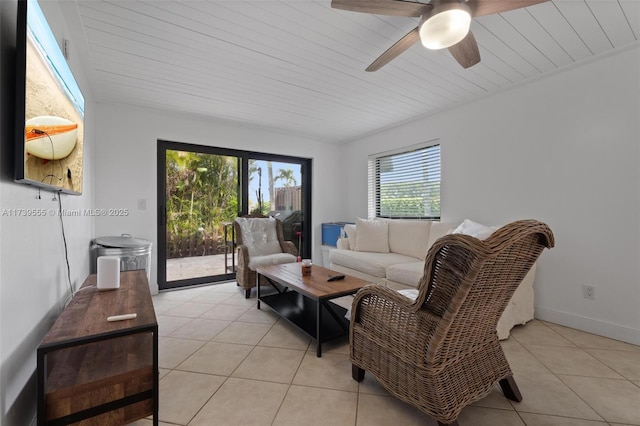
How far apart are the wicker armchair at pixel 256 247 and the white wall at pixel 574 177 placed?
7.80 feet

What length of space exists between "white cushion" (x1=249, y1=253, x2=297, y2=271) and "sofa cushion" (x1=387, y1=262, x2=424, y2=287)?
1269 mm

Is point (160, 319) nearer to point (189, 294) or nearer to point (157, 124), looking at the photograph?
point (189, 294)

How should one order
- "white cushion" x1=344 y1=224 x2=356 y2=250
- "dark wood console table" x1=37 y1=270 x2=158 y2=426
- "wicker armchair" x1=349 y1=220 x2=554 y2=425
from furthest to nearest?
1. "white cushion" x1=344 y1=224 x2=356 y2=250
2. "wicker armchair" x1=349 y1=220 x2=554 y2=425
3. "dark wood console table" x1=37 y1=270 x2=158 y2=426

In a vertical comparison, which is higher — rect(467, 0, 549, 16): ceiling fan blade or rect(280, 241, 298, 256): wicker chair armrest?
rect(467, 0, 549, 16): ceiling fan blade

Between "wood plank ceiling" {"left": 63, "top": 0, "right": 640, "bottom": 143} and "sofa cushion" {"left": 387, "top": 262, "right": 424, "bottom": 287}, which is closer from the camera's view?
"wood plank ceiling" {"left": 63, "top": 0, "right": 640, "bottom": 143}

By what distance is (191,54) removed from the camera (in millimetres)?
2234

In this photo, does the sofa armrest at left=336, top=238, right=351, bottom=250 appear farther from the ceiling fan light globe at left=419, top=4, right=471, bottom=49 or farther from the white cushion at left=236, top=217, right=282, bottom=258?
the ceiling fan light globe at left=419, top=4, right=471, bottom=49

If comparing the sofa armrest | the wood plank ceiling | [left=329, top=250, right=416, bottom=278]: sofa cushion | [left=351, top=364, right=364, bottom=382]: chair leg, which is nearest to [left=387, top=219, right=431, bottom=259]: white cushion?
[left=329, top=250, right=416, bottom=278]: sofa cushion

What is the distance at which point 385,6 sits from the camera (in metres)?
1.45

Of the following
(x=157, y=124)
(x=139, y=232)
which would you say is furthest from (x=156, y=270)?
(x=157, y=124)

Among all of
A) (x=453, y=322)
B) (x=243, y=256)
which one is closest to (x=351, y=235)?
(x=243, y=256)

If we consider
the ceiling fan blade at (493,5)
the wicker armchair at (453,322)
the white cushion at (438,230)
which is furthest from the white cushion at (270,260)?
the ceiling fan blade at (493,5)

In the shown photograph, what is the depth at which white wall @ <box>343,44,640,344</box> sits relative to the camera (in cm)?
221

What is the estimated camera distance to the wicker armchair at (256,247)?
3305 millimetres
